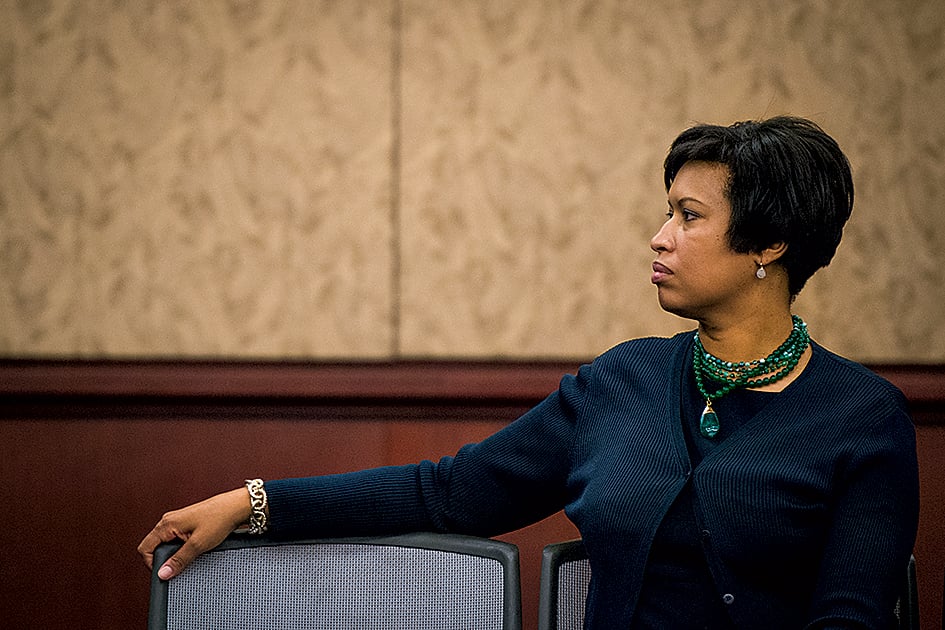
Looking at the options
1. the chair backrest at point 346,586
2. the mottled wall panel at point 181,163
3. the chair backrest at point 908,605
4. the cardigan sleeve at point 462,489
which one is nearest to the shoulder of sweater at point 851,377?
the chair backrest at point 908,605

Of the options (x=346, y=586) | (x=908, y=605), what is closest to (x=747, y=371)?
(x=908, y=605)

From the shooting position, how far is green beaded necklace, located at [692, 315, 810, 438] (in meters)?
1.69

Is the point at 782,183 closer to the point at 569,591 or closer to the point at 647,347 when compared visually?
the point at 647,347

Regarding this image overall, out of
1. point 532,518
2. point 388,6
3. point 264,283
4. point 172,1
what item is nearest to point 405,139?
point 388,6

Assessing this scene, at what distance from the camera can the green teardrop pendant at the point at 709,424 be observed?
167 centimetres

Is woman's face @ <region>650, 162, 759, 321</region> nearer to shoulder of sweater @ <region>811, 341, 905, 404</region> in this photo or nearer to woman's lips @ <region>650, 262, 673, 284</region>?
woman's lips @ <region>650, 262, 673, 284</region>

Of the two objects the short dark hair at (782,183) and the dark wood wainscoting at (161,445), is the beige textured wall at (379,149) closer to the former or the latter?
the dark wood wainscoting at (161,445)

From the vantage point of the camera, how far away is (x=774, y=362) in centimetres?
169

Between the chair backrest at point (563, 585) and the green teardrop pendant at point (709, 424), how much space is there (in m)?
0.26

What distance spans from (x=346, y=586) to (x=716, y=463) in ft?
1.96

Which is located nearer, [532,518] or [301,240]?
[532,518]

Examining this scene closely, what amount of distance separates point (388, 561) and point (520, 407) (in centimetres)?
90

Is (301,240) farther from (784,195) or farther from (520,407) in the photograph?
(784,195)

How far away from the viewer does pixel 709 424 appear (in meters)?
1.67
